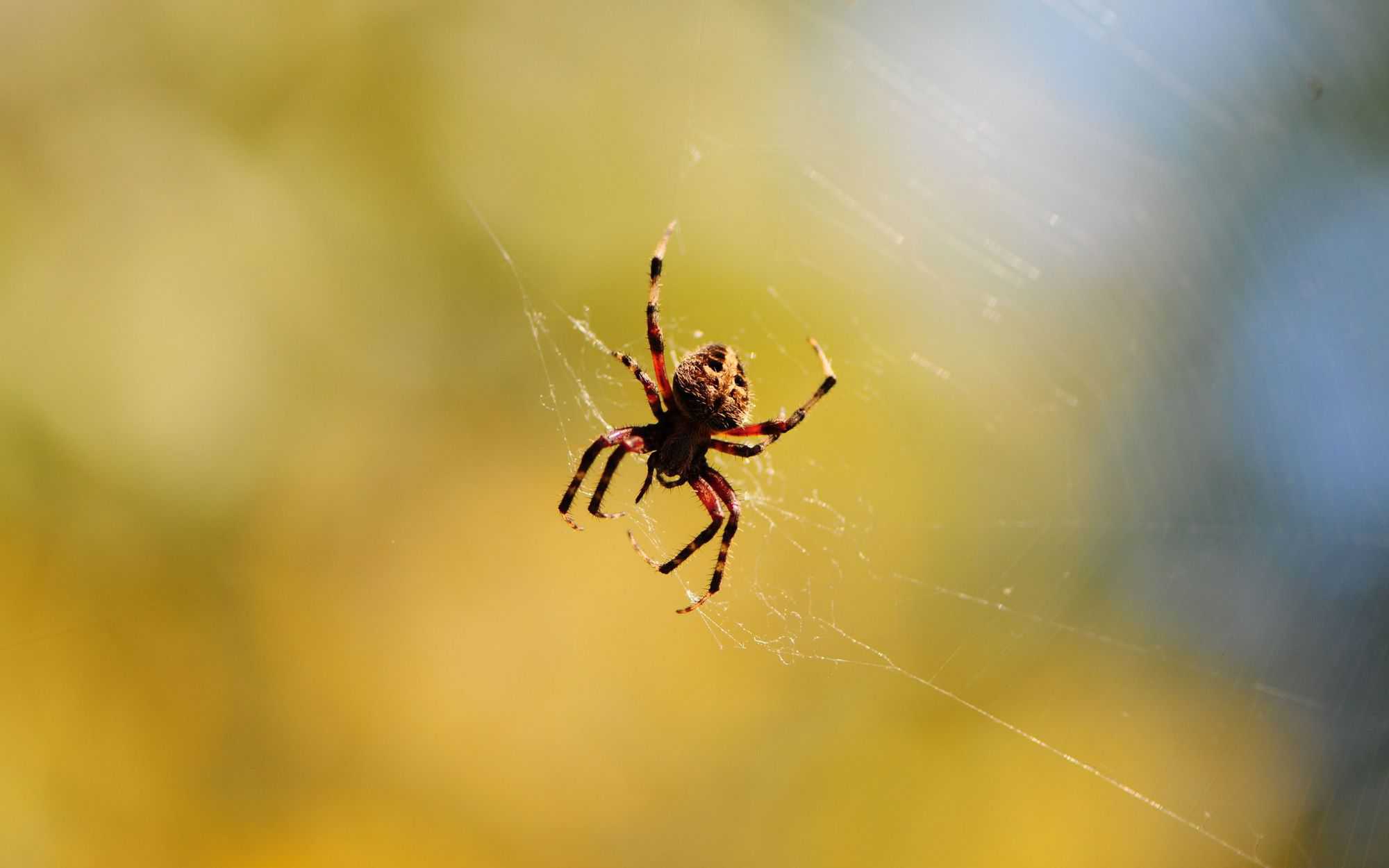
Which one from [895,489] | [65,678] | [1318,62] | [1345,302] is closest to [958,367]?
[895,489]

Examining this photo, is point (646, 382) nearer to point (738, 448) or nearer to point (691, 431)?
point (691, 431)

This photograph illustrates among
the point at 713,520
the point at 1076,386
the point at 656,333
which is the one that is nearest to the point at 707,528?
the point at 713,520

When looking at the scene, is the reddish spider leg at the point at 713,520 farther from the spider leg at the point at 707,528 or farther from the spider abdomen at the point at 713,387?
the spider abdomen at the point at 713,387

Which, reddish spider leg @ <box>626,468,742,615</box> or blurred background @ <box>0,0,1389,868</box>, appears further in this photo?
blurred background @ <box>0,0,1389,868</box>

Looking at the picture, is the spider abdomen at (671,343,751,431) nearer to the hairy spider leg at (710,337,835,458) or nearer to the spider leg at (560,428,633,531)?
the hairy spider leg at (710,337,835,458)

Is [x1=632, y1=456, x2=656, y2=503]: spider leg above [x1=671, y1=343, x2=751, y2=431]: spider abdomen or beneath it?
beneath

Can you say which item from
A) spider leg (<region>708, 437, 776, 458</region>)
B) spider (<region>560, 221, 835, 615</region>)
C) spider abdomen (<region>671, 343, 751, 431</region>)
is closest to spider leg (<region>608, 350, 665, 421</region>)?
spider (<region>560, 221, 835, 615</region>)

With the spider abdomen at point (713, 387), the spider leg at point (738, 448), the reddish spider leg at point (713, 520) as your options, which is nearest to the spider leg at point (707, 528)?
the reddish spider leg at point (713, 520)
